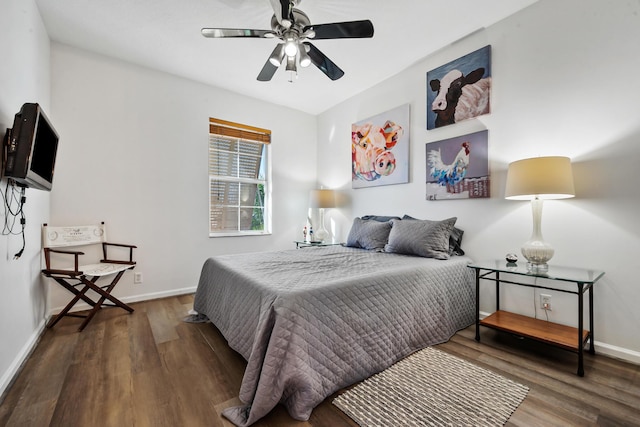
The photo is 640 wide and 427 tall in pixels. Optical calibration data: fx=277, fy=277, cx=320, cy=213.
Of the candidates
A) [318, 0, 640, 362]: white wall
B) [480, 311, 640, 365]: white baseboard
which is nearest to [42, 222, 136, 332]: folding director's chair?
[318, 0, 640, 362]: white wall

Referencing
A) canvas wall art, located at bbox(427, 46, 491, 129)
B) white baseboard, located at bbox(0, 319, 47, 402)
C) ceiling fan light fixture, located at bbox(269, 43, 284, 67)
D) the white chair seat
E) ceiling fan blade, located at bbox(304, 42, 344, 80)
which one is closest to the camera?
white baseboard, located at bbox(0, 319, 47, 402)

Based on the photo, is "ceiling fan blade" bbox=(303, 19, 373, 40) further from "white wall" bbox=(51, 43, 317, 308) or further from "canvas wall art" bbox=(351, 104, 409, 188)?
"white wall" bbox=(51, 43, 317, 308)

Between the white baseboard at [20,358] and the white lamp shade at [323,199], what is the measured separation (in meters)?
3.02

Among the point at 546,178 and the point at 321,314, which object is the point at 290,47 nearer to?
the point at 321,314

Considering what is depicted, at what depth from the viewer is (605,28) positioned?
1.94 m

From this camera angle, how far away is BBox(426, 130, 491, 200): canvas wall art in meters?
2.56

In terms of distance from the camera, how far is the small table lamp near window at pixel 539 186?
1.87m

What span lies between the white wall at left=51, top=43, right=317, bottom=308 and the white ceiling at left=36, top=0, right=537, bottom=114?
257 millimetres

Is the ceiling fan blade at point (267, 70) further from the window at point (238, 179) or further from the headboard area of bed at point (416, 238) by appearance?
the headboard area of bed at point (416, 238)

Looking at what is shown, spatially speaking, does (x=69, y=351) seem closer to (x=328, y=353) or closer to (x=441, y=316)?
(x=328, y=353)

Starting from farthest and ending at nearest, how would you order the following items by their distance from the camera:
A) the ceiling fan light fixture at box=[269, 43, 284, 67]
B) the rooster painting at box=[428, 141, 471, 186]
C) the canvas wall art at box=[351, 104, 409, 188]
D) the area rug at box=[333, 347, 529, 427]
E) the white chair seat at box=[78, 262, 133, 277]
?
1. the canvas wall art at box=[351, 104, 409, 188]
2. the rooster painting at box=[428, 141, 471, 186]
3. the white chair seat at box=[78, 262, 133, 277]
4. the ceiling fan light fixture at box=[269, 43, 284, 67]
5. the area rug at box=[333, 347, 529, 427]

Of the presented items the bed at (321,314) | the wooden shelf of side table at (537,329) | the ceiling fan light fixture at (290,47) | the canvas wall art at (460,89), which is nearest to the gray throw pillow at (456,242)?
the bed at (321,314)

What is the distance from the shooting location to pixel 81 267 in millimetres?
2631

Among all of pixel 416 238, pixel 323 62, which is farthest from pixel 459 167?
pixel 323 62
